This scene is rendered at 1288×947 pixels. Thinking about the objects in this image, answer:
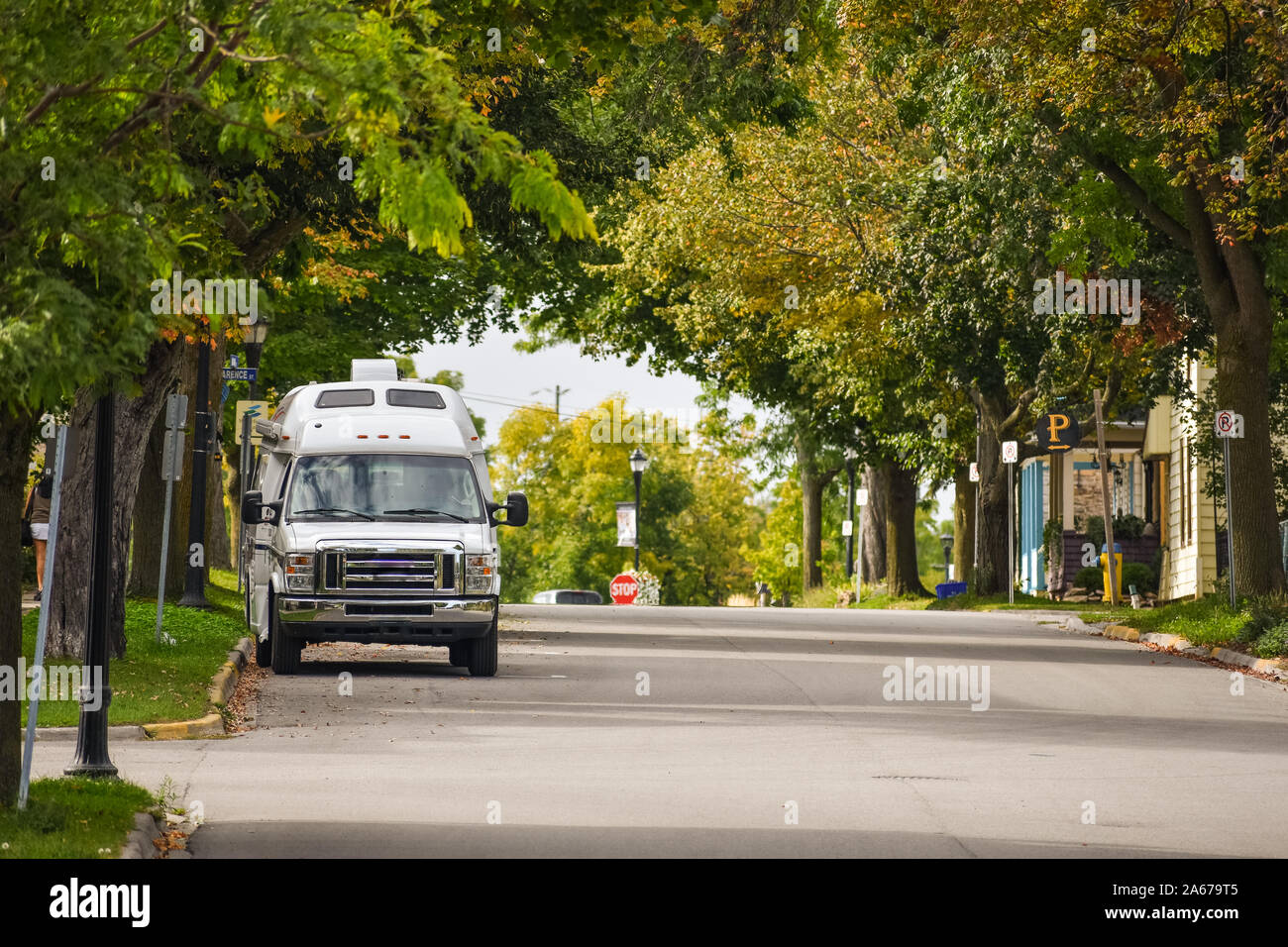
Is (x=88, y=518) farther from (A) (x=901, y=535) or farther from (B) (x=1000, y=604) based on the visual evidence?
(A) (x=901, y=535)

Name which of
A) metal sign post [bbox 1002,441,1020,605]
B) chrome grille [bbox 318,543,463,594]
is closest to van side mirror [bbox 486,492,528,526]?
chrome grille [bbox 318,543,463,594]

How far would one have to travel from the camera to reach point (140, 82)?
361 inches

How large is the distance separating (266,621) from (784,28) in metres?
8.77

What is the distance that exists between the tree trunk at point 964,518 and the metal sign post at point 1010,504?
118 inches

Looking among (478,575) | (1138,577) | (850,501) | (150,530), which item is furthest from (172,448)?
(850,501)

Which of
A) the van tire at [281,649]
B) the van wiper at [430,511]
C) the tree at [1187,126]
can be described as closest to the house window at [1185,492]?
the tree at [1187,126]

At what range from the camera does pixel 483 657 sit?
818 inches

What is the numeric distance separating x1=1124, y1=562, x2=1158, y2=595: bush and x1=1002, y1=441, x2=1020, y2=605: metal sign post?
258cm

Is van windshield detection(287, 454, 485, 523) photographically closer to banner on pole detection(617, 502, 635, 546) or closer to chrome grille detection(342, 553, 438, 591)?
chrome grille detection(342, 553, 438, 591)

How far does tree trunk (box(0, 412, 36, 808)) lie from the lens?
9.56 meters

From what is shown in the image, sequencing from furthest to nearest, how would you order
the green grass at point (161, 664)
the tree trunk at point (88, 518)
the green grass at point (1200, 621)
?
the green grass at point (1200, 621) < the tree trunk at point (88, 518) < the green grass at point (161, 664)

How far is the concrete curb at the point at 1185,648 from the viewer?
22156 mm

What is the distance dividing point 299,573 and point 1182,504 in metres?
29.5

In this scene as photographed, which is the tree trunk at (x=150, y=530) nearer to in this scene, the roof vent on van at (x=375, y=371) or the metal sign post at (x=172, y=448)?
the roof vent on van at (x=375, y=371)
